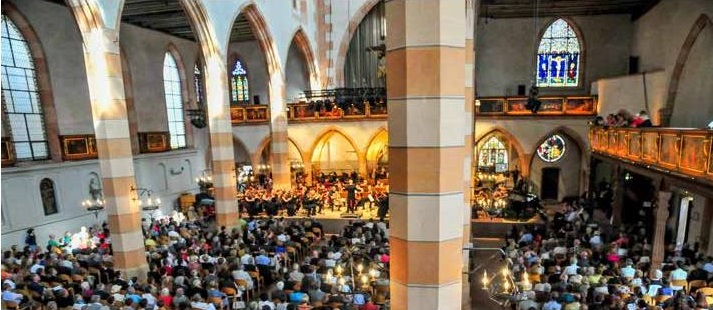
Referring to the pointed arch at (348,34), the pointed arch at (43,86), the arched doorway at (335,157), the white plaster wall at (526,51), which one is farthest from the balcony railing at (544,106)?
the pointed arch at (43,86)

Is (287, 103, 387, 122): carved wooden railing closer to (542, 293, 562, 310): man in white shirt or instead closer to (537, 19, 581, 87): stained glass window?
(537, 19, 581, 87): stained glass window

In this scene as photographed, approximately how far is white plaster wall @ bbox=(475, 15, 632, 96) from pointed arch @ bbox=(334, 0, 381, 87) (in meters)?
6.50

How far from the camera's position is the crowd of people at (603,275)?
7648mm

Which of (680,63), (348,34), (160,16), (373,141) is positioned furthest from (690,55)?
(160,16)

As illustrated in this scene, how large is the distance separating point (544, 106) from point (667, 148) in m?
10.8

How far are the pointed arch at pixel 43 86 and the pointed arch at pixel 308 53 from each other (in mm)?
10515

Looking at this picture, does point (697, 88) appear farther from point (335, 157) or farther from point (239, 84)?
point (239, 84)

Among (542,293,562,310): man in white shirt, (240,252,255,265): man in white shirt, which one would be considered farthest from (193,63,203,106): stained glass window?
(542,293,562,310): man in white shirt

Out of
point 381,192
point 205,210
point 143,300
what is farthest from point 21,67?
point 381,192

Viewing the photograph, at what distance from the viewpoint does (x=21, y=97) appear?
14492 mm

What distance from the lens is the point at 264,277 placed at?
11.0m

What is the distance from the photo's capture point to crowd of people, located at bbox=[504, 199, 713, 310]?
765 centimetres

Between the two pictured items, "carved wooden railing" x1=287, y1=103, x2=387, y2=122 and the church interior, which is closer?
the church interior

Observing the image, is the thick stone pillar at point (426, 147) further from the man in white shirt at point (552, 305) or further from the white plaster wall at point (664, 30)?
the white plaster wall at point (664, 30)
